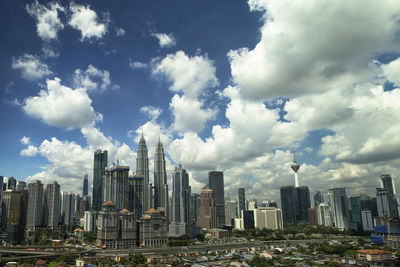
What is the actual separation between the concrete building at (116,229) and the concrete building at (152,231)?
3932 mm

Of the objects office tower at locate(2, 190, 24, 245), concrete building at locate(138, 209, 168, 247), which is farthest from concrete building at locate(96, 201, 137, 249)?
office tower at locate(2, 190, 24, 245)

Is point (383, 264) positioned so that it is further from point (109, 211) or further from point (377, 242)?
point (109, 211)

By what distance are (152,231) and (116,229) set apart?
18.2m

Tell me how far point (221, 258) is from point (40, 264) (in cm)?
6081

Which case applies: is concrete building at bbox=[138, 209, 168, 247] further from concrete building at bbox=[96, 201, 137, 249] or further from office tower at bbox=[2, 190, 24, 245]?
office tower at bbox=[2, 190, 24, 245]

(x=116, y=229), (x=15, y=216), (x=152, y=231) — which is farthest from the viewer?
(x=15, y=216)

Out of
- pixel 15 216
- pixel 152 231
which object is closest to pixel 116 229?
pixel 152 231

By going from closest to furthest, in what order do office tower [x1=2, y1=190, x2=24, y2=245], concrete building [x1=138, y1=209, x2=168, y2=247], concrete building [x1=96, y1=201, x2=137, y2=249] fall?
concrete building [x1=96, y1=201, x2=137, y2=249], concrete building [x1=138, y1=209, x2=168, y2=247], office tower [x1=2, y1=190, x2=24, y2=245]

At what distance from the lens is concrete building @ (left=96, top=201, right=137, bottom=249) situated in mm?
149875

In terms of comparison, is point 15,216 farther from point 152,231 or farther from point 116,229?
point 152,231

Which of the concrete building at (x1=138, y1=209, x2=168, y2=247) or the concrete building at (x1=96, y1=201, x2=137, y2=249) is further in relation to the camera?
the concrete building at (x1=138, y1=209, x2=168, y2=247)

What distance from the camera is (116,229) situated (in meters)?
153

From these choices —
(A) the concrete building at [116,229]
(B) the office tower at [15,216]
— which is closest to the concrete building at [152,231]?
(A) the concrete building at [116,229]

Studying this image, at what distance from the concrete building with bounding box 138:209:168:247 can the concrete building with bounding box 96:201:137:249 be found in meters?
3.93
